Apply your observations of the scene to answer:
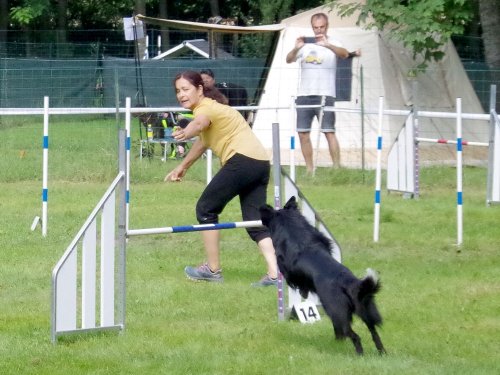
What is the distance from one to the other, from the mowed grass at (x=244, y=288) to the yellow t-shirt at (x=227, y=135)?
1.06 meters

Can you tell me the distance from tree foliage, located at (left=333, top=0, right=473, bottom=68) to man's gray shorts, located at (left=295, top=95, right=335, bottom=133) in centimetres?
120

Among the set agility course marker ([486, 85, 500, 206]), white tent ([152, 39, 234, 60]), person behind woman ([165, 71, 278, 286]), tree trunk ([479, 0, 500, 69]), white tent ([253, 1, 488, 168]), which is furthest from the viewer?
white tent ([152, 39, 234, 60])

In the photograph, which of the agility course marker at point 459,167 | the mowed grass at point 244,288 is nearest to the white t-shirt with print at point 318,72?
the mowed grass at point 244,288

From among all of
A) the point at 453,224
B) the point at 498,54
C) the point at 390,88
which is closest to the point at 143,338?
the point at 453,224

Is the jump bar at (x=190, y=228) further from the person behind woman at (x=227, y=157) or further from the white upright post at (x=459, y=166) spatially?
the white upright post at (x=459, y=166)

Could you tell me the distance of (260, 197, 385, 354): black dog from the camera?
241 inches

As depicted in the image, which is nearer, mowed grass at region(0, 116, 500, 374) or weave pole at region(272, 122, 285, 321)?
mowed grass at region(0, 116, 500, 374)

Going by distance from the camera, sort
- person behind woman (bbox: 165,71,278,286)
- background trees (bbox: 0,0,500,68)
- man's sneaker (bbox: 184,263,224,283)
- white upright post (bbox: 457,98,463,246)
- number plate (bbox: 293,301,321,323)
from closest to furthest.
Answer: number plate (bbox: 293,301,321,323), person behind woman (bbox: 165,71,278,286), man's sneaker (bbox: 184,263,224,283), white upright post (bbox: 457,98,463,246), background trees (bbox: 0,0,500,68)

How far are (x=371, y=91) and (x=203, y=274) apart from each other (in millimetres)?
8794

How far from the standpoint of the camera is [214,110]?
27.3ft

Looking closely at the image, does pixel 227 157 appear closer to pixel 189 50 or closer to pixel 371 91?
pixel 371 91

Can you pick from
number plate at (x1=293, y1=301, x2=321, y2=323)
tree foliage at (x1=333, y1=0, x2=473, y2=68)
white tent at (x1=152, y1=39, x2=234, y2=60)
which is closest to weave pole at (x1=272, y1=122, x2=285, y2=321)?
number plate at (x1=293, y1=301, x2=321, y2=323)

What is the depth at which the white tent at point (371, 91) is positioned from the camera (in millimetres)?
16578

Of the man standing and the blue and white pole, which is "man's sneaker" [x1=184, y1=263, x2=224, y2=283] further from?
the man standing
